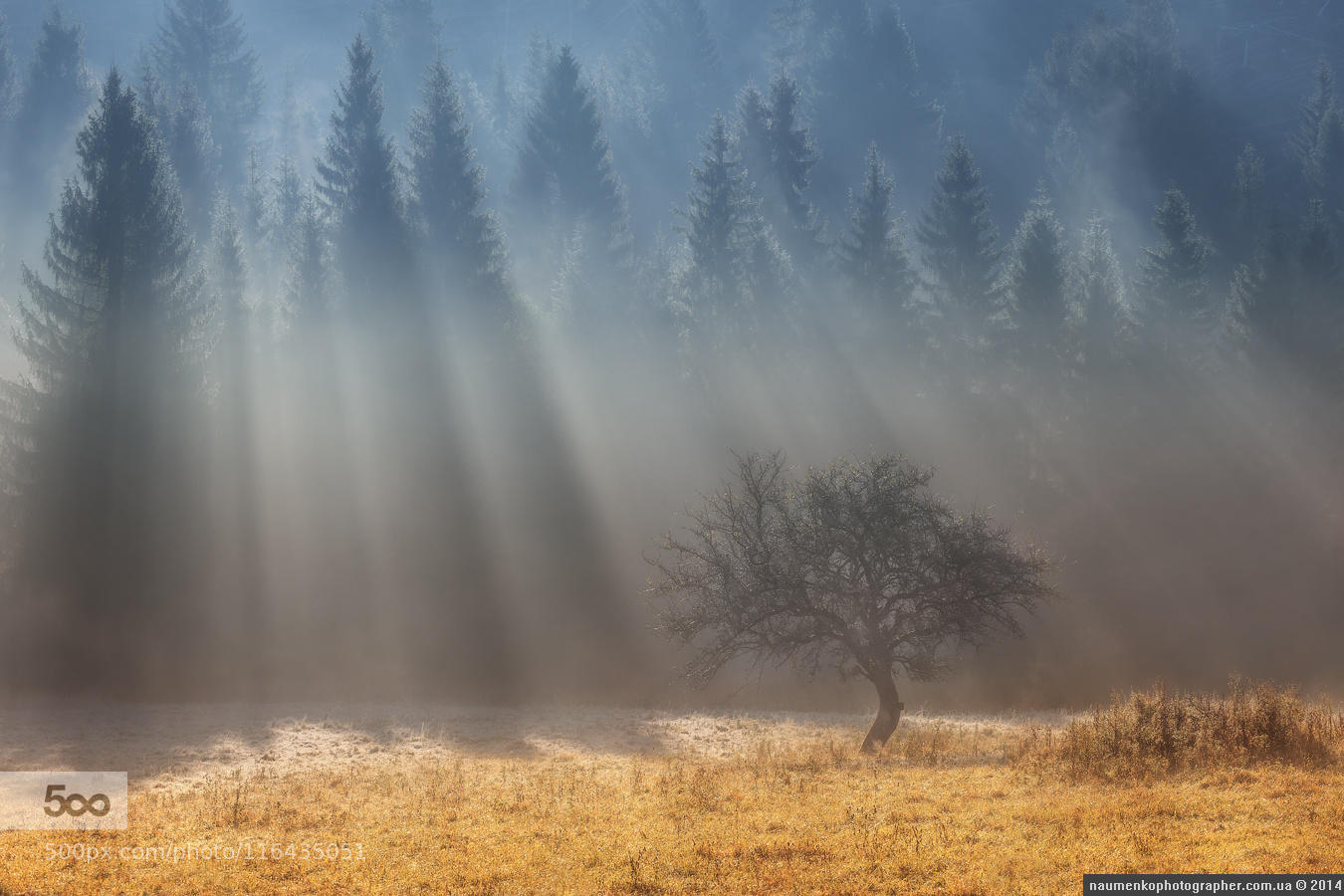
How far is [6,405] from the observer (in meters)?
33.9

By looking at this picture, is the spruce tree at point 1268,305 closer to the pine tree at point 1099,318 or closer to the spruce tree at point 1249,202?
the pine tree at point 1099,318

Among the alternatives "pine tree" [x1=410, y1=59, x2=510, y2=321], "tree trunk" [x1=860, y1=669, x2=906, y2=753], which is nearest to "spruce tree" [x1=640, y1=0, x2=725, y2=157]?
"pine tree" [x1=410, y1=59, x2=510, y2=321]

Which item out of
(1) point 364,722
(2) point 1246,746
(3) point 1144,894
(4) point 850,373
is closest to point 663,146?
(4) point 850,373

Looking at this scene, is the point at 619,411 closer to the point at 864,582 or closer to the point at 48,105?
the point at 864,582

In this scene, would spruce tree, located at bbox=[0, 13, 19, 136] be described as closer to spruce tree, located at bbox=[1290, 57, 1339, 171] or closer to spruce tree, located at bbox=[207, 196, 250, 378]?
spruce tree, located at bbox=[207, 196, 250, 378]

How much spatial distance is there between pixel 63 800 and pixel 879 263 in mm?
47755

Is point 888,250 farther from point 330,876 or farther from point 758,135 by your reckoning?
point 330,876

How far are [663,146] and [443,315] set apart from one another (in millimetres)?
44349

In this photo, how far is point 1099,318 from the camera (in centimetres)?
4975

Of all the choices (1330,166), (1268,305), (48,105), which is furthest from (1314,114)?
(48,105)

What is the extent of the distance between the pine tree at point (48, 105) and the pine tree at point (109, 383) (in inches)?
1746

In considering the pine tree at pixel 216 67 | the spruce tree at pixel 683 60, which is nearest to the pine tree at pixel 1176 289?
the spruce tree at pixel 683 60

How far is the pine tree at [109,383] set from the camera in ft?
103

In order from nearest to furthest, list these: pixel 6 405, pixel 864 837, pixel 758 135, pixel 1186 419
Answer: pixel 864 837, pixel 6 405, pixel 1186 419, pixel 758 135
